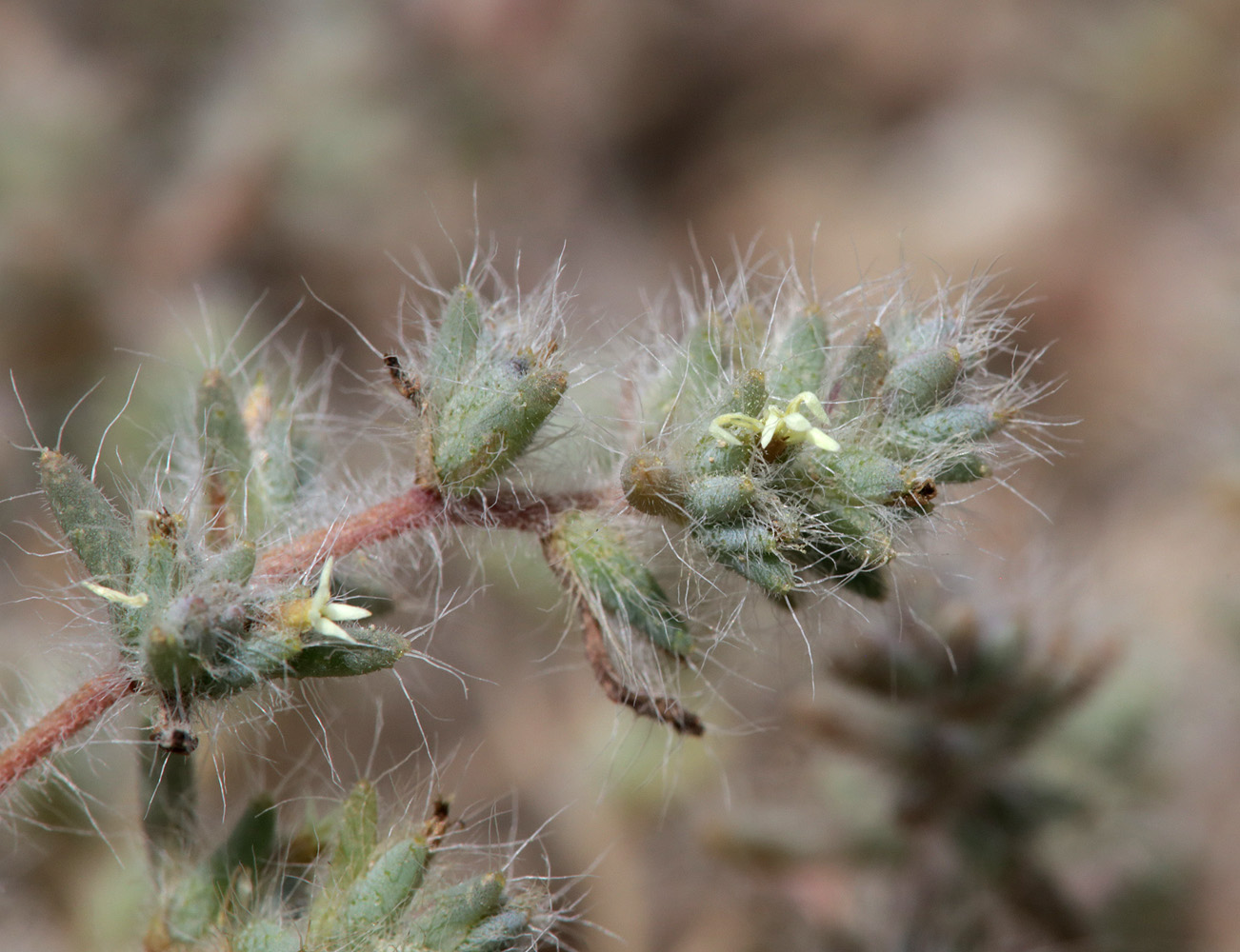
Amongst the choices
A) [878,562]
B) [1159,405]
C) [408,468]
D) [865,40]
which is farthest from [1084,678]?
[865,40]

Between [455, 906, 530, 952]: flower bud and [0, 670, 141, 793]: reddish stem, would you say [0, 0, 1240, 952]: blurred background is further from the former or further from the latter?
[455, 906, 530, 952]: flower bud

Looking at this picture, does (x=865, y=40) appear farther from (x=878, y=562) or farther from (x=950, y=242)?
(x=878, y=562)

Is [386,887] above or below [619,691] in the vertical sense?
below

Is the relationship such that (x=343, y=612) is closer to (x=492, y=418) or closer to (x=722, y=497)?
(x=492, y=418)

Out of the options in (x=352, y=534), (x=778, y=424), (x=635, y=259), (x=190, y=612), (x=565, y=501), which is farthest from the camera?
(x=635, y=259)

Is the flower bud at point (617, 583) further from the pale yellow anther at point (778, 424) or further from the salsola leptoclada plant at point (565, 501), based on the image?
the pale yellow anther at point (778, 424)

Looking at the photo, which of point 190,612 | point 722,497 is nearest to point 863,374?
point 722,497
